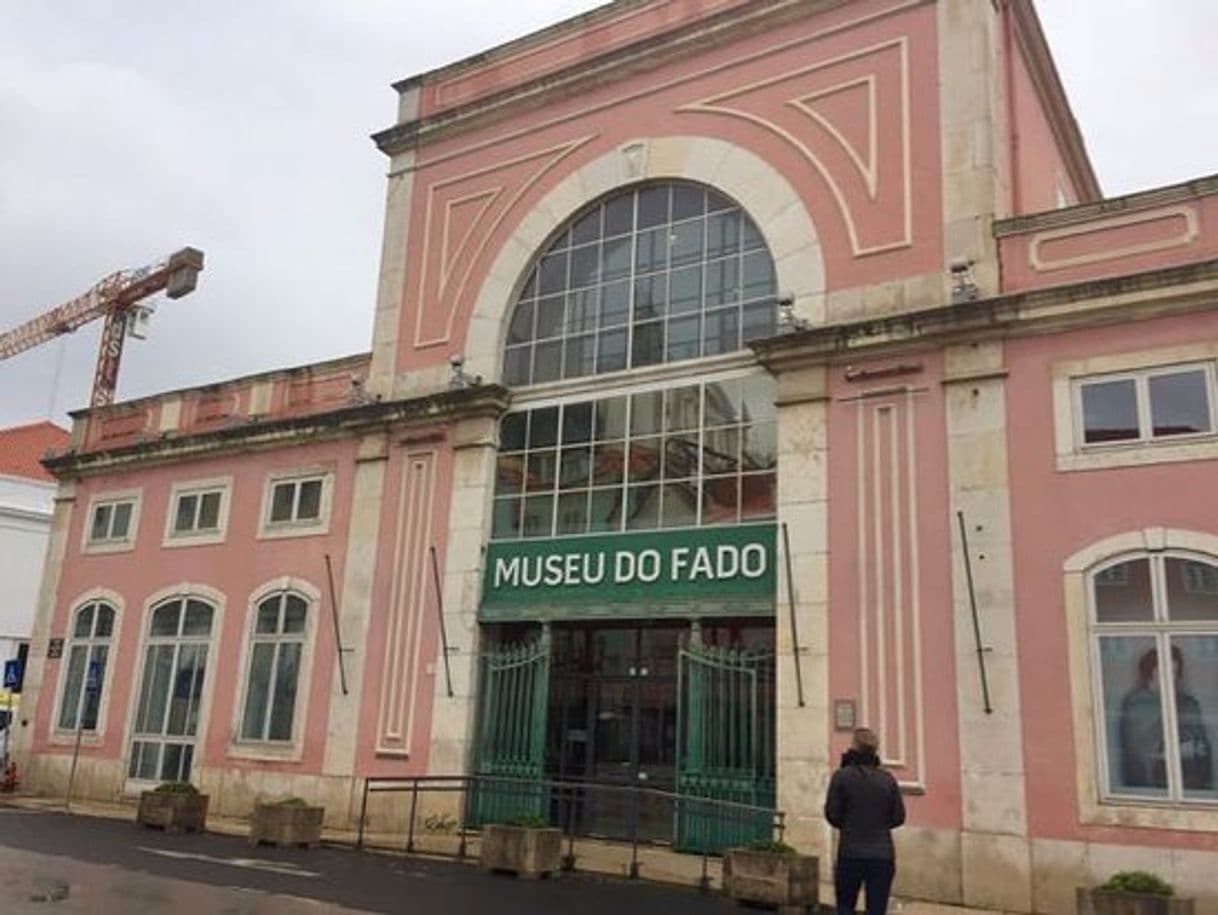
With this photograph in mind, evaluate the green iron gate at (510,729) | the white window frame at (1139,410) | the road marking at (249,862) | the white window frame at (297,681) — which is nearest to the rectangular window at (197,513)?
the white window frame at (297,681)

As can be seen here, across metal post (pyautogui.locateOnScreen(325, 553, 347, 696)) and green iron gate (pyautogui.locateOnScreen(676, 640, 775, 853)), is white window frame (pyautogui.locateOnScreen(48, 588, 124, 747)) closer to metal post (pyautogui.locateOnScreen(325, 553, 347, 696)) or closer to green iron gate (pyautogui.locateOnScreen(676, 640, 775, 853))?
metal post (pyautogui.locateOnScreen(325, 553, 347, 696))

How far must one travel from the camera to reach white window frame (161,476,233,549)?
67.3 feet

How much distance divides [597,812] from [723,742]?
219 cm

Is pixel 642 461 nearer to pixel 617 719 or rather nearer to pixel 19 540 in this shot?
pixel 617 719

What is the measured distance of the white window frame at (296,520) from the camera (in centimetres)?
1912

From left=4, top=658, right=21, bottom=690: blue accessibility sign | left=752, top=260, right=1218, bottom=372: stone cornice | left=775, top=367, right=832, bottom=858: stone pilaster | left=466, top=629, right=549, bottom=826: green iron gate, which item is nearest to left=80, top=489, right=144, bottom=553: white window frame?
left=4, top=658, right=21, bottom=690: blue accessibility sign

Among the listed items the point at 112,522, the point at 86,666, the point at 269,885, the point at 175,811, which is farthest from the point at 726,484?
the point at 86,666

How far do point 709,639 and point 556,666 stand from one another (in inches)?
103

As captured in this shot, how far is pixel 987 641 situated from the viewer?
40.9ft

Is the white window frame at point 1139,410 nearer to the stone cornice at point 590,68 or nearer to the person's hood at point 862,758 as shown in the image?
the person's hood at point 862,758

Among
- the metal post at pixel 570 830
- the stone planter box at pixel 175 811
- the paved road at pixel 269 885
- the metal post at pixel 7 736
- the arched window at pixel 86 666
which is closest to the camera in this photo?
the paved road at pixel 269 885

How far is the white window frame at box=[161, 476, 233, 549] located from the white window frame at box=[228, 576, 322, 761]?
1.79 meters

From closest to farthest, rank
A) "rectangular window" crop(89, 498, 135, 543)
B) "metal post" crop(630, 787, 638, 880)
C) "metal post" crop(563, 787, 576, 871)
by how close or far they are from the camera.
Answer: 1. "metal post" crop(630, 787, 638, 880)
2. "metal post" crop(563, 787, 576, 871)
3. "rectangular window" crop(89, 498, 135, 543)

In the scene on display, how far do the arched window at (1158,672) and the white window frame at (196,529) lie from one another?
14.9m
